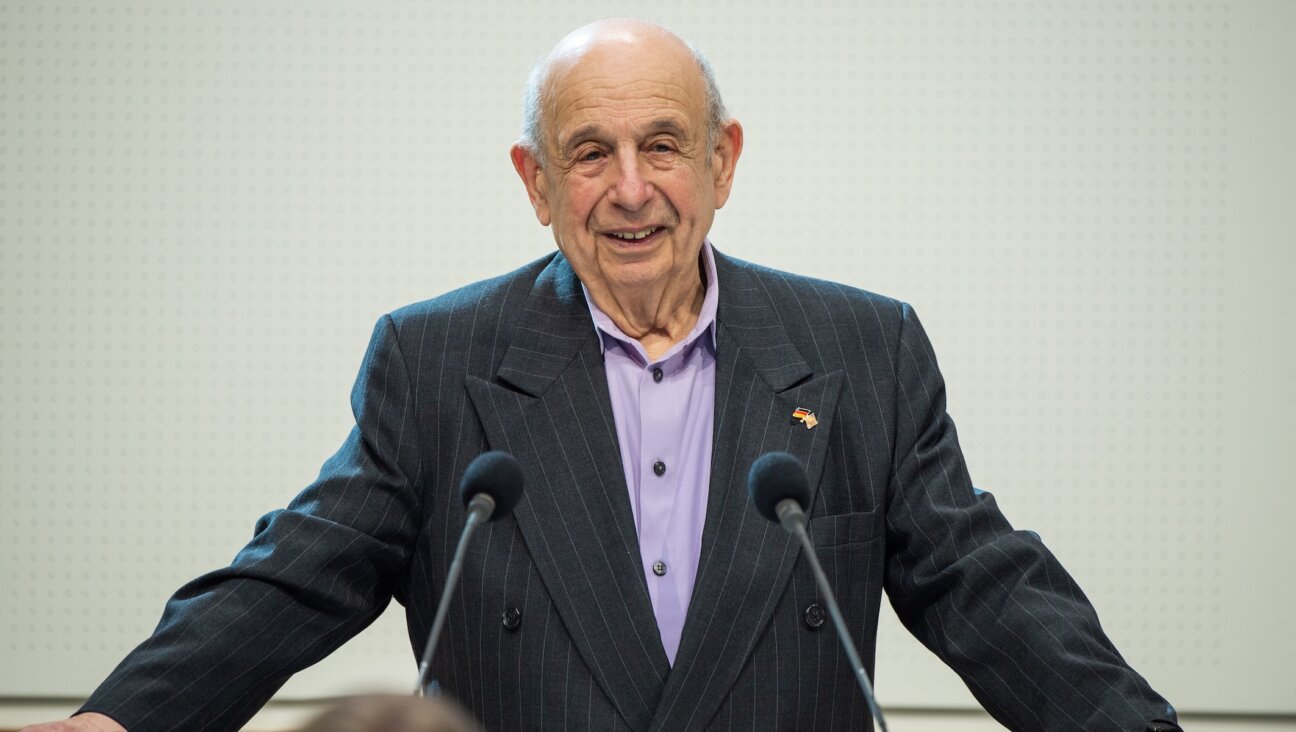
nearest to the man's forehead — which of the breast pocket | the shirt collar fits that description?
the shirt collar

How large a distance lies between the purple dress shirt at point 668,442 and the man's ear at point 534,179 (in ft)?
0.46

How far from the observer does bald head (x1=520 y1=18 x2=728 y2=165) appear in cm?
192

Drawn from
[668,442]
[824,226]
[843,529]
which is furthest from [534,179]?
[824,226]

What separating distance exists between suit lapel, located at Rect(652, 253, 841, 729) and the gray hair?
0.81 ft

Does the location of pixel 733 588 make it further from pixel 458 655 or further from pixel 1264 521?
pixel 1264 521

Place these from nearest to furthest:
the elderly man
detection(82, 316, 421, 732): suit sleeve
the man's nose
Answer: detection(82, 316, 421, 732): suit sleeve < the elderly man < the man's nose

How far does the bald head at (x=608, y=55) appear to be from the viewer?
6.31ft

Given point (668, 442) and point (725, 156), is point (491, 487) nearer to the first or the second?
point (668, 442)

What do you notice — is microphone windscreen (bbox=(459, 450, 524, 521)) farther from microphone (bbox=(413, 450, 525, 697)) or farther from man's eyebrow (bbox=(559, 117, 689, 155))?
man's eyebrow (bbox=(559, 117, 689, 155))

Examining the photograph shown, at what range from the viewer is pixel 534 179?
6.82 ft

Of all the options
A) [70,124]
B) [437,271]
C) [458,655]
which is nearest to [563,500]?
[458,655]

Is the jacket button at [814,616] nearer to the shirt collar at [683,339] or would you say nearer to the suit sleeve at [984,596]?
the suit sleeve at [984,596]

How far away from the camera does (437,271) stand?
3.32 m

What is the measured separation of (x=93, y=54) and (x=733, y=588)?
2.29 metres
